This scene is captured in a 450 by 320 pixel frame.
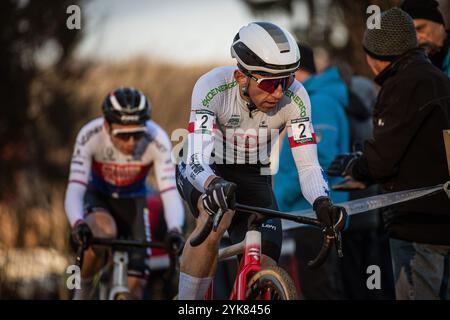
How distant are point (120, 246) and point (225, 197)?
8.91 ft

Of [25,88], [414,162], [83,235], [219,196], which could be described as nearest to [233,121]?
[219,196]

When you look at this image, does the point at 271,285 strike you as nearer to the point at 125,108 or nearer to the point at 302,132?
the point at 302,132

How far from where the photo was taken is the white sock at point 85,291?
8383 mm

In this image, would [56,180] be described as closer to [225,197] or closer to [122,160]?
[122,160]

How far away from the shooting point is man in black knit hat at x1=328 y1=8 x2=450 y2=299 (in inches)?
259

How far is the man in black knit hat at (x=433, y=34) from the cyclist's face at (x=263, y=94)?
1.74 m

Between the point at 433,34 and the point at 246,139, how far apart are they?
6.52 feet

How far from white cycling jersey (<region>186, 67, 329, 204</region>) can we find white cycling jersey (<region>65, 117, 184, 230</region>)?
190 cm

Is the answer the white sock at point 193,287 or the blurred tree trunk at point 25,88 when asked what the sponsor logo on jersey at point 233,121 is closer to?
the white sock at point 193,287

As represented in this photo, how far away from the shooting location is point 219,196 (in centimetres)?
560

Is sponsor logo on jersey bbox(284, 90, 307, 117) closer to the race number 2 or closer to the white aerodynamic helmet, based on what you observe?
the race number 2

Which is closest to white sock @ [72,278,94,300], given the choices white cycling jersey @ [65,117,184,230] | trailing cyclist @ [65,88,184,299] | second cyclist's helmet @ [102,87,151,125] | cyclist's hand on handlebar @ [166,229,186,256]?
trailing cyclist @ [65,88,184,299]

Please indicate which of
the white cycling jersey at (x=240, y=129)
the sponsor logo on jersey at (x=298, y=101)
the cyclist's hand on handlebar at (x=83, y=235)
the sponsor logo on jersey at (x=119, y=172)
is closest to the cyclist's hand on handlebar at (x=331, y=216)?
the white cycling jersey at (x=240, y=129)
